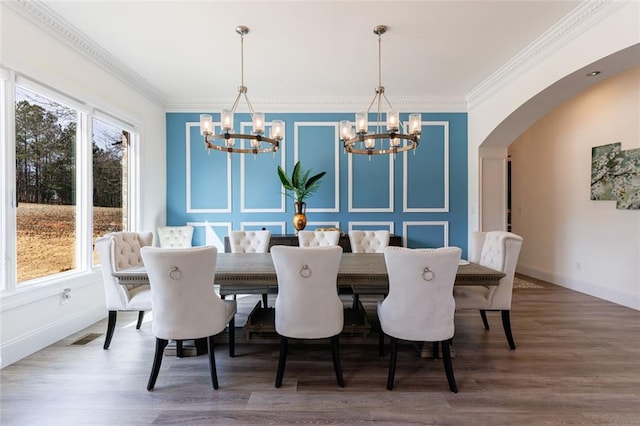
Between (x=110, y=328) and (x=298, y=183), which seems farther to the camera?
(x=298, y=183)

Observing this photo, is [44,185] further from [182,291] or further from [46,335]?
[182,291]

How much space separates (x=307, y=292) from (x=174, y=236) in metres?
3.04

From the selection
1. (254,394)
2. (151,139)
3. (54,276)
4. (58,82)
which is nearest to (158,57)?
(58,82)

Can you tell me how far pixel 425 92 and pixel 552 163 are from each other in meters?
2.36

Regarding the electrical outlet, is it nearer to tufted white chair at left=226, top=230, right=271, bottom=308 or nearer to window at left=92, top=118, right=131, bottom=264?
window at left=92, top=118, right=131, bottom=264

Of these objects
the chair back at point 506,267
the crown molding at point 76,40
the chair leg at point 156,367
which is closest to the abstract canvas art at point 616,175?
the chair back at point 506,267

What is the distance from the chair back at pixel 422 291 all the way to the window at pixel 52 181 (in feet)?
9.52

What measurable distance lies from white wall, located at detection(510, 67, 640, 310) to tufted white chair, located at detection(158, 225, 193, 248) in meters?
5.51

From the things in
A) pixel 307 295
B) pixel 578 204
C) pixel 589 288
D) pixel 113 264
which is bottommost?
pixel 589 288

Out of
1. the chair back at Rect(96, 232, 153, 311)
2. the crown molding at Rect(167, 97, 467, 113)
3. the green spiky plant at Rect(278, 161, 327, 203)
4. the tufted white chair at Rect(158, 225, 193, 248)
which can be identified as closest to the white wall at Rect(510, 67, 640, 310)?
the crown molding at Rect(167, 97, 467, 113)

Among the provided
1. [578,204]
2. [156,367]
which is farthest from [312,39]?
[578,204]

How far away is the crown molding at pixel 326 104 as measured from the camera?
4234mm

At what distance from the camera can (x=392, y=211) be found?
439cm

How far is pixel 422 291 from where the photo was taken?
1.73m
